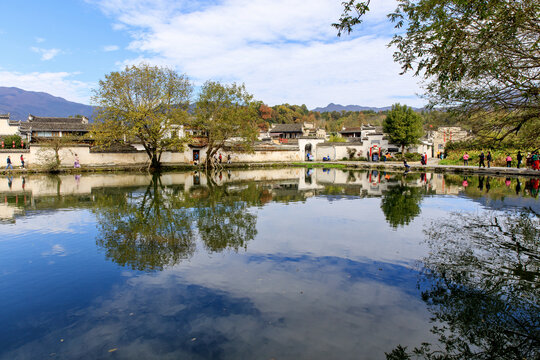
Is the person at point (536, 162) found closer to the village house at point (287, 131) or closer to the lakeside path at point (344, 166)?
the lakeside path at point (344, 166)

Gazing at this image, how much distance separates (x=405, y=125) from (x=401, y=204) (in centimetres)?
2896

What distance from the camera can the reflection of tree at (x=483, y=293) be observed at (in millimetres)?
4145

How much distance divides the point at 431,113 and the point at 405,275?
18.3 feet

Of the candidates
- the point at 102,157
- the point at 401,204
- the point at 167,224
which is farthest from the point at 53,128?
the point at 401,204

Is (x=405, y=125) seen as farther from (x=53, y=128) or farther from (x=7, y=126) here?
(x=7, y=126)

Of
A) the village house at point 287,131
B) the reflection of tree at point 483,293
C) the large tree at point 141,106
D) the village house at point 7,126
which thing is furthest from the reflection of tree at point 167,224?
the village house at point 287,131

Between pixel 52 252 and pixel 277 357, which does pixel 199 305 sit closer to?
pixel 277 357

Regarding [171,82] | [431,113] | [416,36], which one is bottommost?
[431,113]

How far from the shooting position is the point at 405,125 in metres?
39.2

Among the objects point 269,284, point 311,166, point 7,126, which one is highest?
point 7,126

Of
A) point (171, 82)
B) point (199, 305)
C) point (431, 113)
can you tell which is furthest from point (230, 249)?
point (171, 82)

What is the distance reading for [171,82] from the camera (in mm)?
28984

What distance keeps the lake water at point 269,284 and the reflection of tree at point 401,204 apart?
0.17 meters

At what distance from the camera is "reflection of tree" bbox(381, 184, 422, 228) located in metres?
10.9
